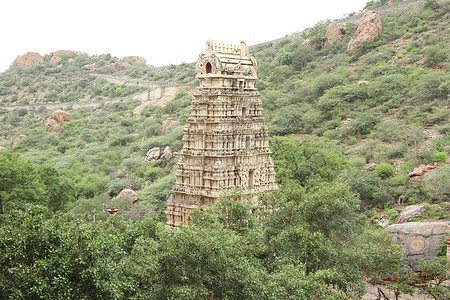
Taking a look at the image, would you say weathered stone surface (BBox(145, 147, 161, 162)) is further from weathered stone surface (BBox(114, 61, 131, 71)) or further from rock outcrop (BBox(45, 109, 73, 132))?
weathered stone surface (BBox(114, 61, 131, 71))

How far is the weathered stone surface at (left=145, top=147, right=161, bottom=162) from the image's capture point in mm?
57634

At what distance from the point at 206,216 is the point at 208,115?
22.8 ft

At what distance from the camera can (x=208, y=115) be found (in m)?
25.1

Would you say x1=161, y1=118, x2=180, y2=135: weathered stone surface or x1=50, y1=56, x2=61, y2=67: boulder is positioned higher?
x1=50, y1=56, x2=61, y2=67: boulder

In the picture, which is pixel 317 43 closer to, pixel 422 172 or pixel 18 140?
pixel 422 172

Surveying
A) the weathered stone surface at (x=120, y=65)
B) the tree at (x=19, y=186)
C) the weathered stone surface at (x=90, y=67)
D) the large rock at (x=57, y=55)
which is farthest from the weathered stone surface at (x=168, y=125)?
the large rock at (x=57, y=55)

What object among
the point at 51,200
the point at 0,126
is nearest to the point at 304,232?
the point at 51,200

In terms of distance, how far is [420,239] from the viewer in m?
25.7

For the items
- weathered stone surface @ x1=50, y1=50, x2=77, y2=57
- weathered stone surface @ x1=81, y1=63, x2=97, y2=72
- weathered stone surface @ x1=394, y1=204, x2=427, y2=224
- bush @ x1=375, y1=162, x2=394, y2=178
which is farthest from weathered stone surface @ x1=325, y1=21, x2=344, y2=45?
weathered stone surface @ x1=50, y1=50, x2=77, y2=57

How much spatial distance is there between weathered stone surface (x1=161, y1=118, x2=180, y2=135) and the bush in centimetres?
3446

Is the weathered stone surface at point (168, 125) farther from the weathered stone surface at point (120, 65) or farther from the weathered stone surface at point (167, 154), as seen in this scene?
the weathered stone surface at point (120, 65)

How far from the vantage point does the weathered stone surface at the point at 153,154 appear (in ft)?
189

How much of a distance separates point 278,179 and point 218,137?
13.9m

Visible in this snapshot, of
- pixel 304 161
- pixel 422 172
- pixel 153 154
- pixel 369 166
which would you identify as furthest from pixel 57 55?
pixel 422 172
